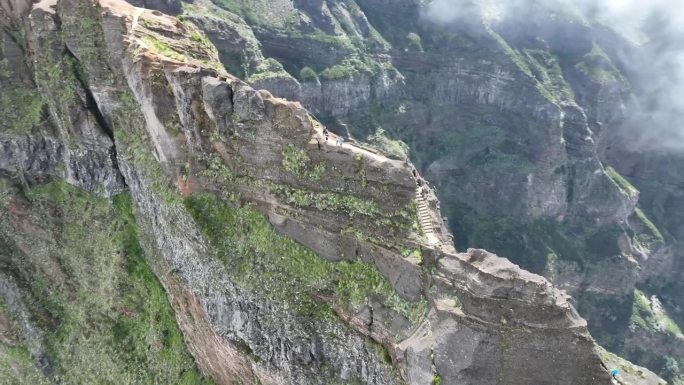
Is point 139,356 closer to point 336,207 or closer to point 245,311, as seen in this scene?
point 245,311

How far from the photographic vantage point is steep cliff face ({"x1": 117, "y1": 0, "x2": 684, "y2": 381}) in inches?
3339

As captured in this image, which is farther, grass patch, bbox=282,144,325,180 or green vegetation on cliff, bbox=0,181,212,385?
green vegetation on cliff, bbox=0,181,212,385

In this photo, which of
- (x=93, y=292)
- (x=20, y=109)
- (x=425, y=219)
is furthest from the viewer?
(x=20, y=109)

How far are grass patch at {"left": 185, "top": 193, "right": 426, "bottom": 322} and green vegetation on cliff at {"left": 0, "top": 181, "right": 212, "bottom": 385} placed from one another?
6.53 meters

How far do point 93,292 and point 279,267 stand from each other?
42.5 feet

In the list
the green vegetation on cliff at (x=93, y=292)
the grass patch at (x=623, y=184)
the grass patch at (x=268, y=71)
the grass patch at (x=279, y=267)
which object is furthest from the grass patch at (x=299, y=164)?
the grass patch at (x=623, y=184)

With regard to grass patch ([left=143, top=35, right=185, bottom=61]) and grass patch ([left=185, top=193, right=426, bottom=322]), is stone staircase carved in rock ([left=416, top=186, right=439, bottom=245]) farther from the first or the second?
grass patch ([left=143, top=35, right=185, bottom=61])

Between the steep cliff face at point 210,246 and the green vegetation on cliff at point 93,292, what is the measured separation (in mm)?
89

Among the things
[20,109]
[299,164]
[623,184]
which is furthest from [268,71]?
[623,184]

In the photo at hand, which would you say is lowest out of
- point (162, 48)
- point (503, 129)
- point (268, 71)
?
point (503, 129)

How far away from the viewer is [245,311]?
22.8 m

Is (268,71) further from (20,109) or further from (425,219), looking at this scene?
(425,219)

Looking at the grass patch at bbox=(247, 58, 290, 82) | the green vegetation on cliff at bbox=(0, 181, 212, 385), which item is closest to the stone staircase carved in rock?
the green vegetation on cliff at bbox=(0, 181, 212, 385)

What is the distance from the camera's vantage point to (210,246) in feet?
76.2
